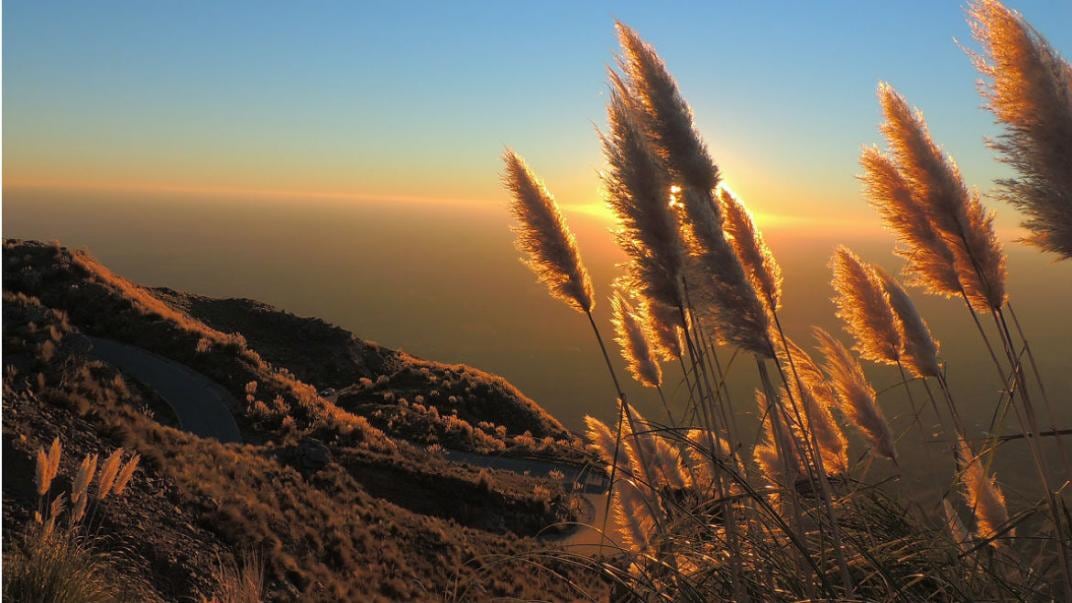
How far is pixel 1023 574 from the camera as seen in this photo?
109 inches

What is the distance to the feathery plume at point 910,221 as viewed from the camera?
264cm

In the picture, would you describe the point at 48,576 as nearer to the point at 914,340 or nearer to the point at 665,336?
the point at 665,336

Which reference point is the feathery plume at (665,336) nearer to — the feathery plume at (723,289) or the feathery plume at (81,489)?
the feathery plume at (723,289)

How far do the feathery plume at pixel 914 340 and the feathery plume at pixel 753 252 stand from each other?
0.79 m

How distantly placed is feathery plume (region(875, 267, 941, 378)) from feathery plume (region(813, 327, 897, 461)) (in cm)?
22

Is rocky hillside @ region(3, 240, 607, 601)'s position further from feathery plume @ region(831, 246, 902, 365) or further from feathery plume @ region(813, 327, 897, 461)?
feathery plume @ region(831, 246, 902, 365)

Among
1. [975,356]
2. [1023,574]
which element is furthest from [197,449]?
[975,356]

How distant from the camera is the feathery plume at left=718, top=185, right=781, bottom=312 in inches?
103

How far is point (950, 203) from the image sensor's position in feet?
8.14

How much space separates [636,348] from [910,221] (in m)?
1.66

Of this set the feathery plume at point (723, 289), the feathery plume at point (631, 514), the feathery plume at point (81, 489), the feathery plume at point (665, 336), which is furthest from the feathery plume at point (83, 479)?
the feathery plume at point (723, 289)

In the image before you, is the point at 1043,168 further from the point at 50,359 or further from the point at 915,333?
the point at 50,359

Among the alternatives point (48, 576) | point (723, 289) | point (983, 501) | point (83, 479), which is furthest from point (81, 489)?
point (983, 501)

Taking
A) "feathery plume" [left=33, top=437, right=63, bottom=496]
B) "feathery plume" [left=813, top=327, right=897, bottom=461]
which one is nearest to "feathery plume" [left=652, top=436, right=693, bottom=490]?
"feathery plume" [left=813, top=327, right=897, bottom=461]
